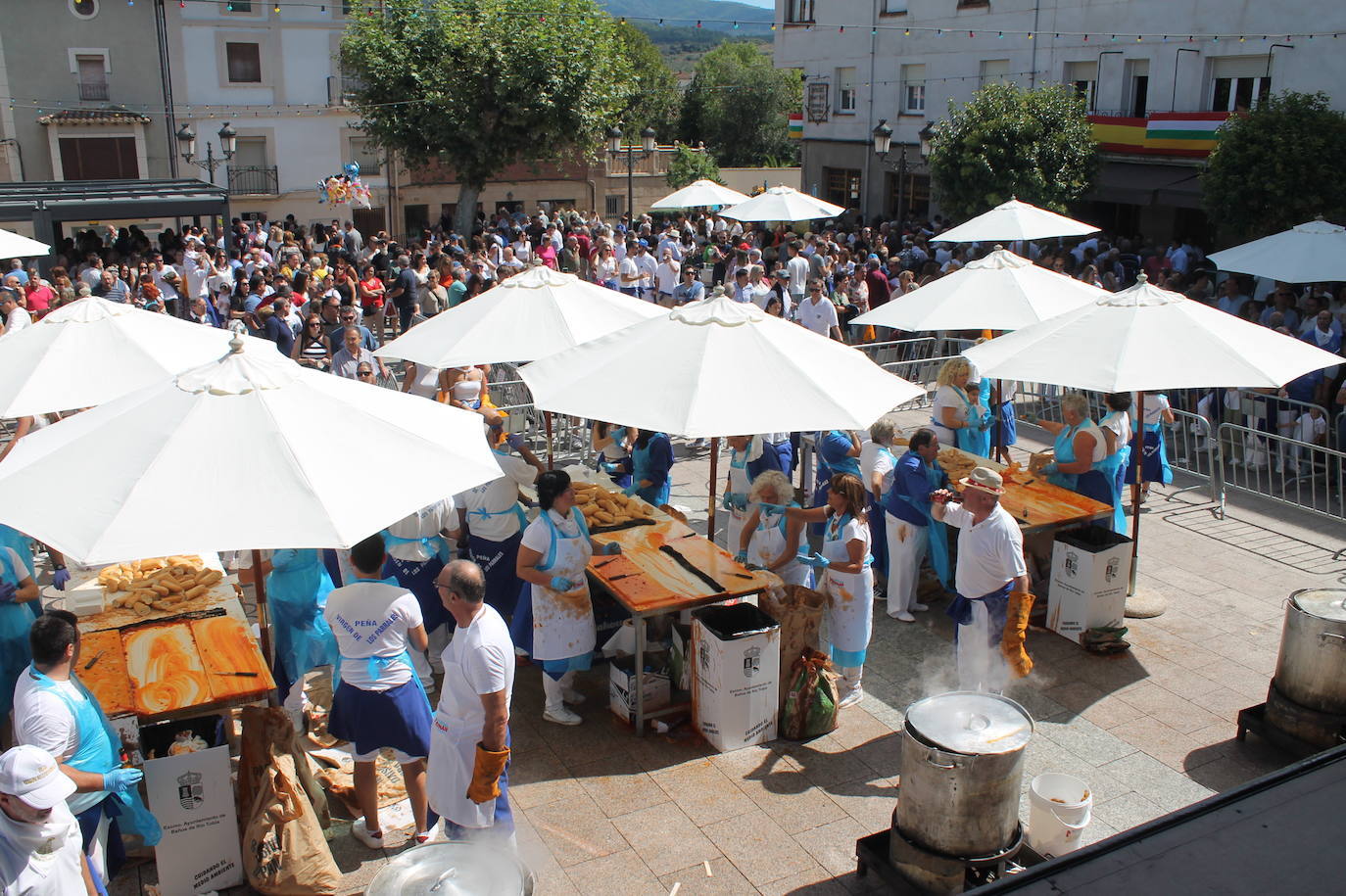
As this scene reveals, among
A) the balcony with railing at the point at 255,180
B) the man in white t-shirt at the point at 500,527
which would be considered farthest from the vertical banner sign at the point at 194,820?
the balcony with railing at the point at 255,180

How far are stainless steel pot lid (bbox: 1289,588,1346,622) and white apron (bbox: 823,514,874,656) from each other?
243 centimetres

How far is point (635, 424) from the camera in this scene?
5910 millimetres

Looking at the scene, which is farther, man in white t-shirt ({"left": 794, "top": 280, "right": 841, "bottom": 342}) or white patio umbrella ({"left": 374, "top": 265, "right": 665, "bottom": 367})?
man in white t-shirt ({"left": 794, "top": 280, "right": 841, "bottom": 342})

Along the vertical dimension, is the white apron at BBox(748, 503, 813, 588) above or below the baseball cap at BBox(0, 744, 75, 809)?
below

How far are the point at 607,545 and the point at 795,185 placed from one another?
39.4m

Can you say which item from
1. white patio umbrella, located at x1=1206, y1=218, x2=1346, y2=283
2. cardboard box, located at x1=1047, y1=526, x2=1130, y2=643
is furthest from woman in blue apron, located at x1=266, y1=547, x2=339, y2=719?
white patio umbrella, located at x1=1206, y1=218, x2=1346, y2=283

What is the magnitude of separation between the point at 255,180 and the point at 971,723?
34650mm

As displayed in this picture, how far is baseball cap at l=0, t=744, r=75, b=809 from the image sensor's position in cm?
393

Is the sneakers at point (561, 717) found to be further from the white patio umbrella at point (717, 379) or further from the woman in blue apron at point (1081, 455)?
the woman in blue apron at point (1081, 455)

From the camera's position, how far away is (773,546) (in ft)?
23.6

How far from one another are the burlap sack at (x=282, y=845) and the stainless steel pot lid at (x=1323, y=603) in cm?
543

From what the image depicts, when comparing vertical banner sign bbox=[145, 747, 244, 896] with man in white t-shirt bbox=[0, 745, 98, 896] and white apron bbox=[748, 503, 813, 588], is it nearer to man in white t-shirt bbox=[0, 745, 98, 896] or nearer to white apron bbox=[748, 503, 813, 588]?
man in white t-shirt bbox=[0, 745, 98, 896]

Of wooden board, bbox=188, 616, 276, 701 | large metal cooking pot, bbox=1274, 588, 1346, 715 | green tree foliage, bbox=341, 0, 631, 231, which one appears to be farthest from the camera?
green tree foliage, bbox=341, 0, 631, 231

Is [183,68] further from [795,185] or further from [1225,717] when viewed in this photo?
[1225,717]
